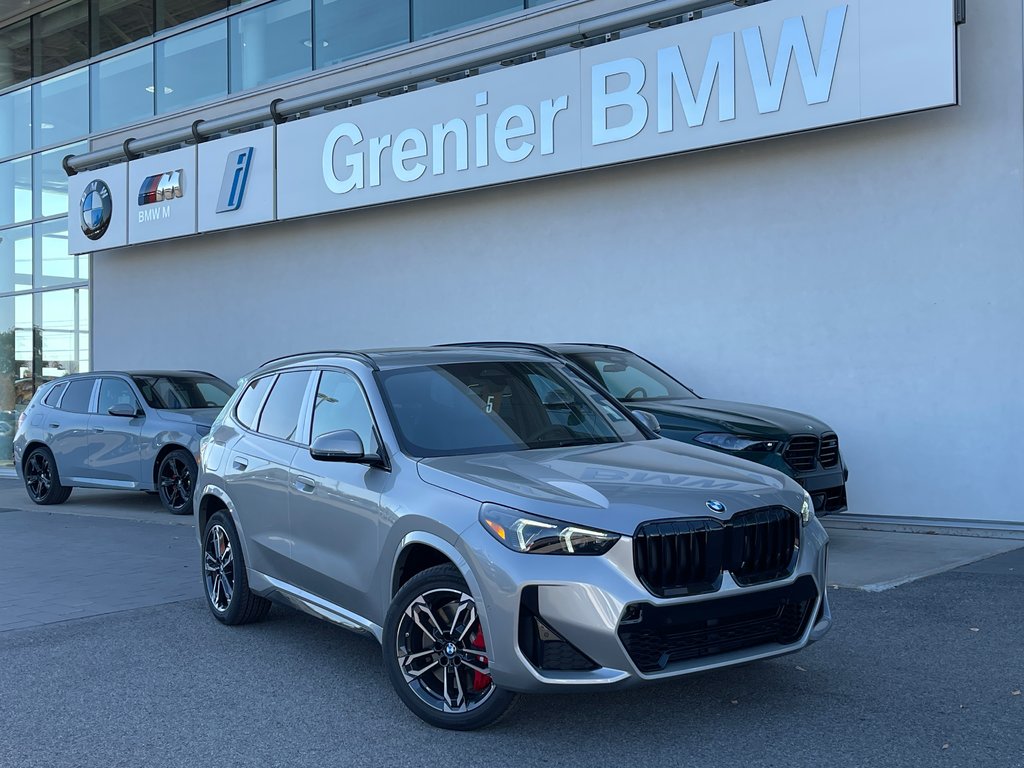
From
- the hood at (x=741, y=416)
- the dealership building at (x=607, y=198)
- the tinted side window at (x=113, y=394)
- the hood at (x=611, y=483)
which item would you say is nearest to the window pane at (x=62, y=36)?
the dealership building at (x=607, y=198)

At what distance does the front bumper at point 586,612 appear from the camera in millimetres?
4246

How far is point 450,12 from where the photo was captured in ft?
48.8

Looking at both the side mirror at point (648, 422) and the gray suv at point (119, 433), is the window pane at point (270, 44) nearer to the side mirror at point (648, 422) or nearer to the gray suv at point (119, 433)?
the gray suv at point (119, 433)

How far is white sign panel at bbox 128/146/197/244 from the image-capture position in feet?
57.1

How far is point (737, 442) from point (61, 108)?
1694cm

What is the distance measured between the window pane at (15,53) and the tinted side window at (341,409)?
18.8 m

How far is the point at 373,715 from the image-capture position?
504 cm

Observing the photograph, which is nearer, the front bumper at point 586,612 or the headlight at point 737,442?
the front bumper at point 586,612

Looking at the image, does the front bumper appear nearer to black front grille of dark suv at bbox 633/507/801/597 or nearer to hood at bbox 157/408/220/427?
black front grille of dark suv at bbox 633/507/801/597

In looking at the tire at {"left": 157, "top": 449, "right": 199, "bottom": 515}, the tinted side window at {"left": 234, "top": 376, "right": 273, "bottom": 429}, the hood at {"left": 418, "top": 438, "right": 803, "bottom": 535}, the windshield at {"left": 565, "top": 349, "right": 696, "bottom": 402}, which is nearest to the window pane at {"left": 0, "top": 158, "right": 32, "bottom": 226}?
the tire at {"left": 157, "top": 449, "right": 199, "bottom": 515}

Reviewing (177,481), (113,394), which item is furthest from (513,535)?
(113,394)

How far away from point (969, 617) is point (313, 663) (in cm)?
388

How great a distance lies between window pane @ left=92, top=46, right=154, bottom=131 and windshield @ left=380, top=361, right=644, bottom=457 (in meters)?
15.3

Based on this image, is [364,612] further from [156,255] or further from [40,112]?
[40,112]
